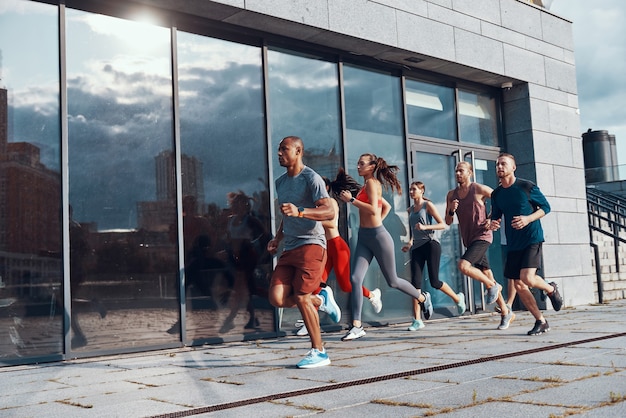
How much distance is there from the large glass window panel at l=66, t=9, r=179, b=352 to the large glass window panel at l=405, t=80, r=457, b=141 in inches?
151

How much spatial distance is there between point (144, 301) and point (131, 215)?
0.86 meters

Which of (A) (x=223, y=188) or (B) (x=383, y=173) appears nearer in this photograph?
(A) (x=223, y=188)

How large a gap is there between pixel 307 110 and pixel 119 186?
2.66 meters

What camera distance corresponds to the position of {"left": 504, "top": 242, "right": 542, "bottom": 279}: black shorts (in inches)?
289

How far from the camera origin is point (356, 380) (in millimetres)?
Result: 4777

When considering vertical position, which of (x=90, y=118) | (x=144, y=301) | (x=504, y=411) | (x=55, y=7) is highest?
(x=55, y=7)

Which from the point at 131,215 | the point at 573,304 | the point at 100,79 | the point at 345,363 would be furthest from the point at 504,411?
the point at 573,304

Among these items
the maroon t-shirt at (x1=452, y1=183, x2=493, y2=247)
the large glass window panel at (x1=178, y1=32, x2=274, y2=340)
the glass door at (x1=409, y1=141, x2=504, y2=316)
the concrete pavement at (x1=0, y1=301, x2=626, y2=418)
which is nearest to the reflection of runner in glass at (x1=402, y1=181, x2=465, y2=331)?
the maroon t-shirt at (x1=452, y1=183, x2=493, y2=247)

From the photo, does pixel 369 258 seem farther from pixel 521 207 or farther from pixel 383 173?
pixel 521 207

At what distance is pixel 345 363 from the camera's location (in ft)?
18.8

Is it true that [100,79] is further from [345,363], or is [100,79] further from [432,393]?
[432,393]

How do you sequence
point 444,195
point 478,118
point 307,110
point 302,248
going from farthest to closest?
1. point 478,118
2. point 444,195
3. point 307,110
4. point 302,248

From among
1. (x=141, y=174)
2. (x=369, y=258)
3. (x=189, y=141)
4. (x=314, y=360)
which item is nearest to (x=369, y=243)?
(x=369, y=258)

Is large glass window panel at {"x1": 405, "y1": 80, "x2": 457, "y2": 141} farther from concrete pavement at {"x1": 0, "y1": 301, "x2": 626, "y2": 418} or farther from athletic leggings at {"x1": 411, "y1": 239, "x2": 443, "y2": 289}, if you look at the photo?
concrete pavement at {"x1": 0, "y1": 301, "x2": 626, "y2": 418}
